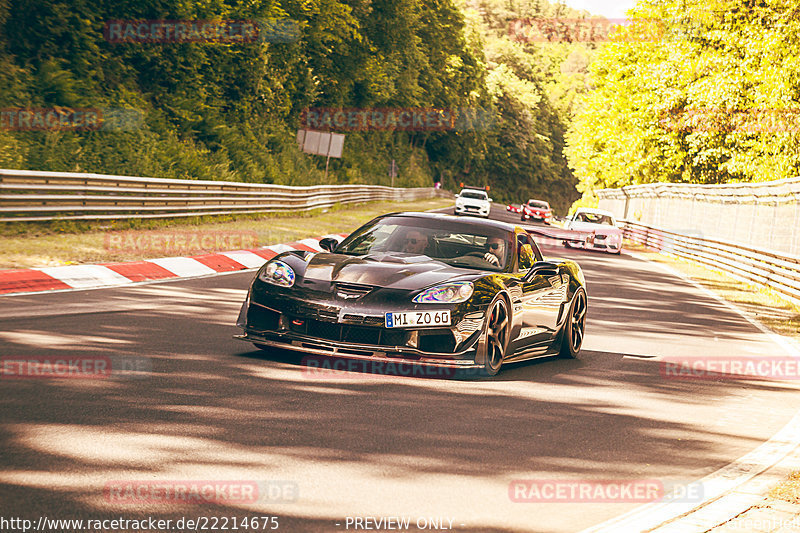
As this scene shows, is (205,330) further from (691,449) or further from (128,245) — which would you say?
(128,245)

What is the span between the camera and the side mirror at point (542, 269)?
9.02m

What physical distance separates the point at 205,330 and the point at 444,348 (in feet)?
9.50

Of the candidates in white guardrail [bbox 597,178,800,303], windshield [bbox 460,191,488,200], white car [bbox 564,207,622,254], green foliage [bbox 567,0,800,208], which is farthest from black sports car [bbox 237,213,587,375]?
windshield [bbox 460,191,488,200]

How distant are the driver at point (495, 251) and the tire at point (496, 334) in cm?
70

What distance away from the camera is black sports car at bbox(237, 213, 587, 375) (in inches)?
298

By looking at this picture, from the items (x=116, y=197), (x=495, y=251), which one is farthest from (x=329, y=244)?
(x=116, y=197)

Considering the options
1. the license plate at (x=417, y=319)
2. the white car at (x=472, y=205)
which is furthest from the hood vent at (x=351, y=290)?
the white car at (x=472, y=205)

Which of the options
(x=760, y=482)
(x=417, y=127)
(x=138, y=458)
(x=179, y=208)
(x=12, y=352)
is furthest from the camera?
(x=417, y=127)

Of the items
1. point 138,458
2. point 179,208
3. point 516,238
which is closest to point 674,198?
point 179,208

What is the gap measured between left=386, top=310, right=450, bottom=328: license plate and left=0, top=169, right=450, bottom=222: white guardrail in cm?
993

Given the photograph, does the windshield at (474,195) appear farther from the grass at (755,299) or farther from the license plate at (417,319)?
the license plate at (417,319)

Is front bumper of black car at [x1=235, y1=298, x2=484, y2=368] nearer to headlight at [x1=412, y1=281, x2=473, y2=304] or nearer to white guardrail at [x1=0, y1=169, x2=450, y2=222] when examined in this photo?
headlight at [x1=412, y1=281, x2=473, y2=304]

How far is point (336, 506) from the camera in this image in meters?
4.48

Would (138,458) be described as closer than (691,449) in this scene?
Yes
